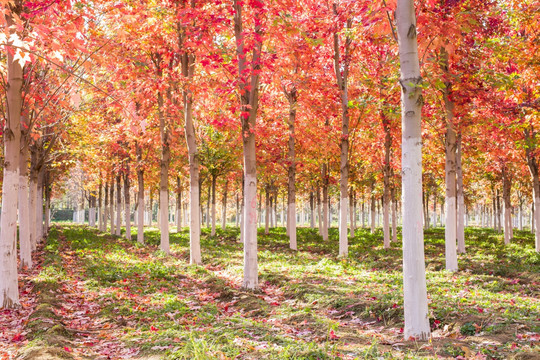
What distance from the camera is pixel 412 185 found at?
18.0ft


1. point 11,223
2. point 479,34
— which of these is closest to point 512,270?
point 479,34

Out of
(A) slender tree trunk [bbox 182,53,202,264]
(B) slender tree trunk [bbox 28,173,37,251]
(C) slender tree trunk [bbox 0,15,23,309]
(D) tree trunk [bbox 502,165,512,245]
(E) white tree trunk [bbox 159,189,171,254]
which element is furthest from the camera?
(D) tree trunk [bbox 502,165,512,245]

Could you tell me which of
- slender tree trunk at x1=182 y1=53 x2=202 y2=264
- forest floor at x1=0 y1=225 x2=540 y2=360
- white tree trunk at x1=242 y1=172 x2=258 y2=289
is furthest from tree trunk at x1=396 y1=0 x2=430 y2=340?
slender tree trunk at x1=182 y1=53 x2=202 y2=264

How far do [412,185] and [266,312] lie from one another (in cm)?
376

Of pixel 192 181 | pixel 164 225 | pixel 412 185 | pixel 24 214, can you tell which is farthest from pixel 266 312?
pixel 164 225

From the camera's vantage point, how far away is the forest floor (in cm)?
493

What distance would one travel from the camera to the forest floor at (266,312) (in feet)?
16.2

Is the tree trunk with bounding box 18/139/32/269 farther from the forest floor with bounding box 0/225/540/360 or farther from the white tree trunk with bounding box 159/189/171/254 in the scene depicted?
the white tree trunk with bounding box 159/189/171/254

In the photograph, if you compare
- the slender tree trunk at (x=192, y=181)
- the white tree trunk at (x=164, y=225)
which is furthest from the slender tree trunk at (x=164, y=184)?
the slender tree trunk at (x=192, y=181)

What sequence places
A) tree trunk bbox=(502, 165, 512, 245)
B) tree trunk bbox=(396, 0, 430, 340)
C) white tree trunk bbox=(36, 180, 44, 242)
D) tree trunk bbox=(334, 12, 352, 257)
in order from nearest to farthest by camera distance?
tree trunk bbox=(396, 0, 430, 340) < tree trunk bbox=(334, 12, 352, 257) < white tree trunk bbox=(36, 180, 44, 242) < tree trunk bbox=(502, 165, 512, 245)

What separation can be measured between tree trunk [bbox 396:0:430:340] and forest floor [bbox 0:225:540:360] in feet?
1.29

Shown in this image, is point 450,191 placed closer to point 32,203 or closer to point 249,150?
point 249,150

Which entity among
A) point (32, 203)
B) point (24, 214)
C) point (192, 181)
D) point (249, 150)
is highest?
point (249, 150)

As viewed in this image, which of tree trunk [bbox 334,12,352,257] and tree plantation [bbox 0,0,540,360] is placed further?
tree trunk [bbox 334,12,352,257]
